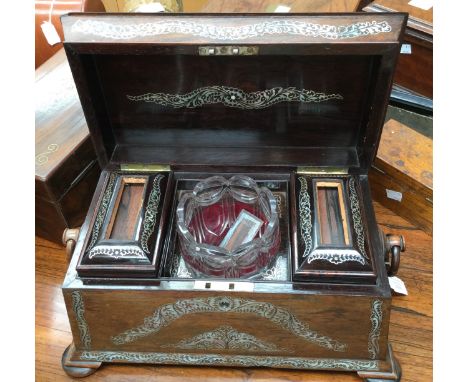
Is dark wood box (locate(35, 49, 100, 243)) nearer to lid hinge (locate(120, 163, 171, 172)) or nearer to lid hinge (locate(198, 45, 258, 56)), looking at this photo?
lid hinge (locate(120, 163, 171, 172))

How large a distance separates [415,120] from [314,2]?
0.62 metres

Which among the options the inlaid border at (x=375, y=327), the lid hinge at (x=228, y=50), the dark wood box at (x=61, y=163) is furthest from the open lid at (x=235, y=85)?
the inlaid border at (x=375, y=327)

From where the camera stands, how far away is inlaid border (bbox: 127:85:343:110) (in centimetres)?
128

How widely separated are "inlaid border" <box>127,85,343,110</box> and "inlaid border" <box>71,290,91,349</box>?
1.64 ft

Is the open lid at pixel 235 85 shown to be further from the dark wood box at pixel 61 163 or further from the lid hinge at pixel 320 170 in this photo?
the dark wood box at pixel 61 163

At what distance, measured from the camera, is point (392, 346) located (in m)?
1.35

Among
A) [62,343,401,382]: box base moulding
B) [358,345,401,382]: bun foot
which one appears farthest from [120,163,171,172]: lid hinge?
[358,345,401,382]: bun foot

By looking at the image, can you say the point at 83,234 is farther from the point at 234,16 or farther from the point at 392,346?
the point at 392,346

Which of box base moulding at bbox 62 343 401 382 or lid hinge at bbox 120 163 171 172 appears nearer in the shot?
box base moulding at bbox 62 343 401 382

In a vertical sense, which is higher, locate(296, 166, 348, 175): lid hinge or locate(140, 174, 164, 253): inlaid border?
locate(296, 166, 348, 175): lid hinge

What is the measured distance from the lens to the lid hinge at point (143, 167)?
138cm

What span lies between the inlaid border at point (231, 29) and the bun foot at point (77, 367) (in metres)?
0.77

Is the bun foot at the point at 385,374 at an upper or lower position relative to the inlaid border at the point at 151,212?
lower

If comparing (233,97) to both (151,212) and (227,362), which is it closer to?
(151,212)
